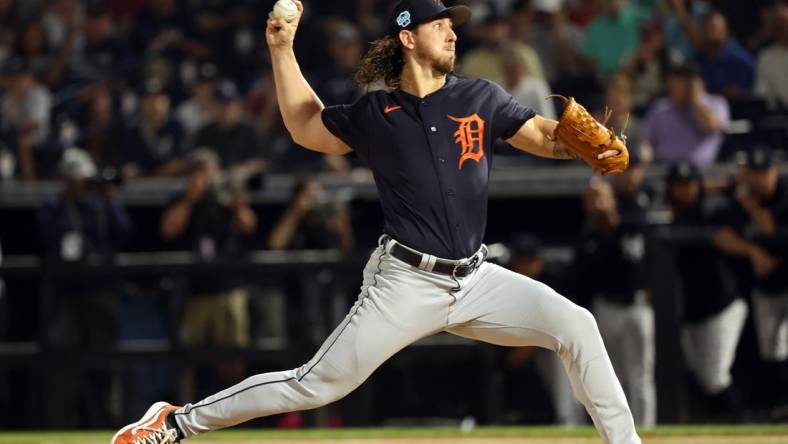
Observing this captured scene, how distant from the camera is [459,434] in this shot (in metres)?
7.53

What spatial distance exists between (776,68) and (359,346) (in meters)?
6.15

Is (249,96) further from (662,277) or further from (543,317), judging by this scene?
(543,317)

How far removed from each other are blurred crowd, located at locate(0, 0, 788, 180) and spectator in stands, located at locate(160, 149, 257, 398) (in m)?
0.69

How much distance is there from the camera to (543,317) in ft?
14.9

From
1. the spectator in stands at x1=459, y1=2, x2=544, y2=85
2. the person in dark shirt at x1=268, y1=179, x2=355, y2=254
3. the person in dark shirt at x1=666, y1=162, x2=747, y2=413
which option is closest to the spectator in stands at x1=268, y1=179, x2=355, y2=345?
the person in dark shirt at x1=268, y1=179, x2=355, y2=254

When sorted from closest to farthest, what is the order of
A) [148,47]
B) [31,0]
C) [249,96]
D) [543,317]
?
[543,317]
[249,96]
[148,47]
[31,0]

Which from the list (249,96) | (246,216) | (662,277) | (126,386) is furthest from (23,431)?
(662,277)

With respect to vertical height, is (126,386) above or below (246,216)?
below

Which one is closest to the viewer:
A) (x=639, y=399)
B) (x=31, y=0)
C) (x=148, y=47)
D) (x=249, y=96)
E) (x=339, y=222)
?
(x=639, y=399)

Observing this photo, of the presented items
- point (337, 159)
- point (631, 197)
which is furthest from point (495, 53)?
point (631, 197)

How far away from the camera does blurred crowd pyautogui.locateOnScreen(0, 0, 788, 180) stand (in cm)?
966

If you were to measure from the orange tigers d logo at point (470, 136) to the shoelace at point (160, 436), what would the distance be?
1372 mm

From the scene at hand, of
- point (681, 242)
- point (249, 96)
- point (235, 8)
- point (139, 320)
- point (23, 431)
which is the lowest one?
point (23, 431)

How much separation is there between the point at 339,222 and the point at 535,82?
70.0 inches
